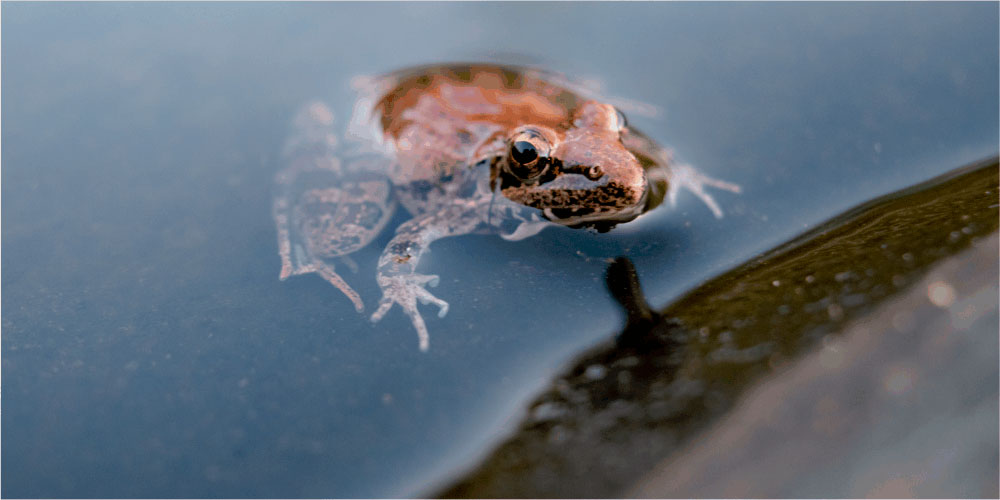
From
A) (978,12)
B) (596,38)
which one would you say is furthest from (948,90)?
(596,38)

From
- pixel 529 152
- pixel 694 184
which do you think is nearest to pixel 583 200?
pixel 529 152

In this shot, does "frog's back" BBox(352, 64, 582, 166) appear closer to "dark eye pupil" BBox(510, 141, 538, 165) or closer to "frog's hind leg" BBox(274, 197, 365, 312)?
"dark eye pupil" BBox(510, 141, 538, 165)

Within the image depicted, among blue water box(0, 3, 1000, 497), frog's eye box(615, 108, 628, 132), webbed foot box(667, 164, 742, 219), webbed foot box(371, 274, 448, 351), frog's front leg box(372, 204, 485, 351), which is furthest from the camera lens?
frog's eye box(615, 108, 628, 132)

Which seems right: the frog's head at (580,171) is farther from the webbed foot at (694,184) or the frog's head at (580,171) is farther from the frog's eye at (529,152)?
the webbed foot at (694,184)

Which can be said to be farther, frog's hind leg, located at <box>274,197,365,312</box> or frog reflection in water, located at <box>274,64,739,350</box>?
frog reflection in water, located at <box>274,64,739,350</box>

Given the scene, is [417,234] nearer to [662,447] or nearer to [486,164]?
[486,164]

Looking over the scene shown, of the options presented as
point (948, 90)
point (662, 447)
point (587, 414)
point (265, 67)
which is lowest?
point (662, 447)

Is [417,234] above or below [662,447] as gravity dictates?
above

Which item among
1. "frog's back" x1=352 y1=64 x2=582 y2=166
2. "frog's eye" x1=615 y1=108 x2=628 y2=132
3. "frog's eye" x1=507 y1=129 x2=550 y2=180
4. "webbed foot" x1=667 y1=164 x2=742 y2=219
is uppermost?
"frog's back" x1=352 y1=64 x2=582 y2=166

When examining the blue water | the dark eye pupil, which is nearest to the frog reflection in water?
the dark eye pupil
